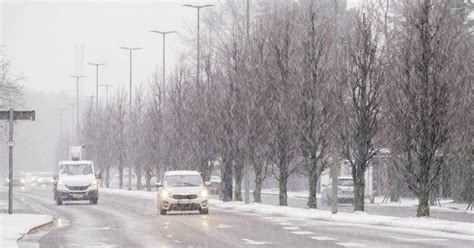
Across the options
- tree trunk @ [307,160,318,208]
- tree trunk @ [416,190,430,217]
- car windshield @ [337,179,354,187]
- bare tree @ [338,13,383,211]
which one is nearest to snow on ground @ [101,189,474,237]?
tree trunk @ [416,190,430,217]

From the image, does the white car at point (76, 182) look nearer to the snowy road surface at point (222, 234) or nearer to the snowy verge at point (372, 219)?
the snowy verge at point (372, 219)

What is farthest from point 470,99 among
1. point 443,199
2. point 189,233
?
point 443,199

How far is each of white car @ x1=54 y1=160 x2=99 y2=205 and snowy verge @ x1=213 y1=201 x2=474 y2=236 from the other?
9703 millimetres

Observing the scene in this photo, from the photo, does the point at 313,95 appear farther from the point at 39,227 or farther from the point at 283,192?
the point at 39,227

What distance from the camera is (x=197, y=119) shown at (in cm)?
5878

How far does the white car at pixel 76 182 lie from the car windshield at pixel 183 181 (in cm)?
1086

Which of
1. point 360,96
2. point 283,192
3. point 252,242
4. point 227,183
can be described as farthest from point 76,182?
point 252,242

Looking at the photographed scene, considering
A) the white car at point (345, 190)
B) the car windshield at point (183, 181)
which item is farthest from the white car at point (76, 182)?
the white car at point (345, 190)

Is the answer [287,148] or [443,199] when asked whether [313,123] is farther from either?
[443,199]

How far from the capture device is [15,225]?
102ft

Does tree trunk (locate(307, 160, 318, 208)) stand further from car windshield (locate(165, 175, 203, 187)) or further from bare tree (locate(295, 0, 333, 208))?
car windshield (locate(165, 175, 203, 187))

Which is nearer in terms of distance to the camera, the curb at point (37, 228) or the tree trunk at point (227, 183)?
the curb at point (37, 228)

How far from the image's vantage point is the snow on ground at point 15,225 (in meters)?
25.1

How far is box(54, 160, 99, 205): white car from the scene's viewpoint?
173 ft
